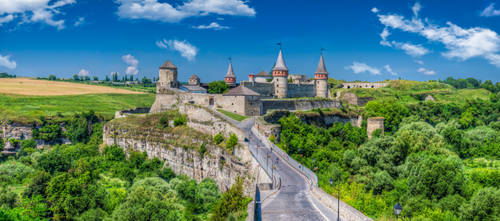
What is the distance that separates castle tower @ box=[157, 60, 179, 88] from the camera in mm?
59750

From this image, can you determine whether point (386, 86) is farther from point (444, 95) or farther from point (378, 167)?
point (378, 167)

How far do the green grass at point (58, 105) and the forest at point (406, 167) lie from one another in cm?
4928

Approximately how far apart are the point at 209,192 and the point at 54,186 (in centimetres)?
1456

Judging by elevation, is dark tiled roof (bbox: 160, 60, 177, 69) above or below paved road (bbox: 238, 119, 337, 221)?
above

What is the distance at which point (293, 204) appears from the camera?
22453 millimetres

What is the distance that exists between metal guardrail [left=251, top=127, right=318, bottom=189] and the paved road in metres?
0.46

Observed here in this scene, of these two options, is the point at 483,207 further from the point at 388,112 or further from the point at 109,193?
the point at 388,112

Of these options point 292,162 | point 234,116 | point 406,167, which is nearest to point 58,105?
point 234,116

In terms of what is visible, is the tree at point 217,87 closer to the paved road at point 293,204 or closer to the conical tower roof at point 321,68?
the conical tower roof at point 321,68

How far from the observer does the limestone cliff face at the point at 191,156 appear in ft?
109

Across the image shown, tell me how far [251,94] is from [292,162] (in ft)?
50.8

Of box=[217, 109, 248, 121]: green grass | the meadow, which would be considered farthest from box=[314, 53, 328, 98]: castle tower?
the meadow

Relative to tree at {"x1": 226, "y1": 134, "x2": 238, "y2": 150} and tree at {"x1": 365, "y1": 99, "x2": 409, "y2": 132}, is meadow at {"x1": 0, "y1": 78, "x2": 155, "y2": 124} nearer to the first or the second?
tree at {"x1": 226, "y1": 134, "x2": 238, "y2": 150}

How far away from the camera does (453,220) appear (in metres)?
24.5
